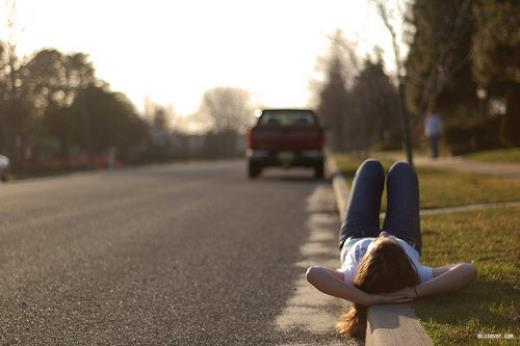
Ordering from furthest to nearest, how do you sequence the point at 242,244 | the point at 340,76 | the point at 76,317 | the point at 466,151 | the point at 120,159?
1. the point at 120,159
2. the point at 340,76
3. the point at 466,151
4. the point at 242,244
5. the point at 76,317

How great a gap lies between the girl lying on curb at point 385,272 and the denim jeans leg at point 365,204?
1 centimetres

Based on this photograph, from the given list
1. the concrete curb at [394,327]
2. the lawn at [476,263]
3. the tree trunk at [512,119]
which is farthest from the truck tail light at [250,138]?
the concrete curb at [394,327]

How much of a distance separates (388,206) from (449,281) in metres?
1.13

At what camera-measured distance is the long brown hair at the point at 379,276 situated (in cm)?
428

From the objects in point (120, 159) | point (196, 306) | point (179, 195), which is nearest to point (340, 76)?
point (179, 195)

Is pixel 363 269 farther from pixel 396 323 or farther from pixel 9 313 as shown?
pixel 9 313

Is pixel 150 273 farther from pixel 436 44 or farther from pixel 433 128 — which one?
pixel 433 128

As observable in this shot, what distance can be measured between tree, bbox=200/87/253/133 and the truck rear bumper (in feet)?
354

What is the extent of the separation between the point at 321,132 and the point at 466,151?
926 cm

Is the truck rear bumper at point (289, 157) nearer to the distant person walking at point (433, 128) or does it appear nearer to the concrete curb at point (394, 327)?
the distant person walking at point (433, 128)

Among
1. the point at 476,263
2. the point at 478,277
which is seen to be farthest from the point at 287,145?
the point at 478,277

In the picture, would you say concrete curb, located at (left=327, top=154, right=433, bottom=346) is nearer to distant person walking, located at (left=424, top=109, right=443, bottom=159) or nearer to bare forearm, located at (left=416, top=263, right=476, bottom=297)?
bare forearm, located at (left=416, top=263, right=476, bottom=297)

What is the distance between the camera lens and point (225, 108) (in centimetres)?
13088

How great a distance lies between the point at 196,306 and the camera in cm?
545
